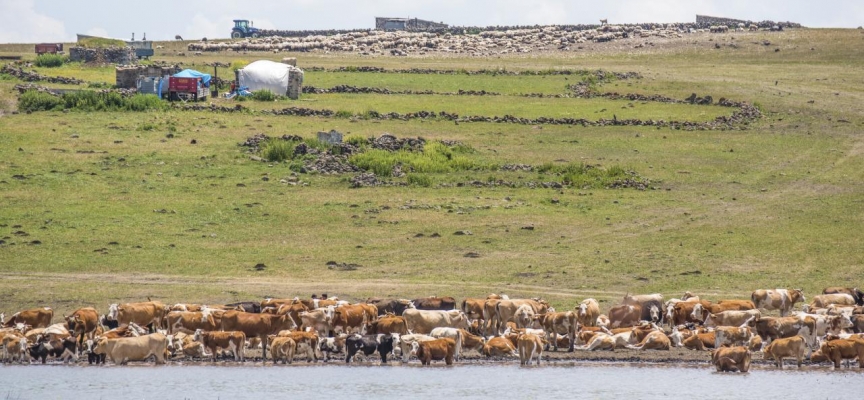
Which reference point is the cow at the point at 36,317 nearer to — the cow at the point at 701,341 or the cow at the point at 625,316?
the cow at the point at 625,316

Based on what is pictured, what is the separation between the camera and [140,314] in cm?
3338

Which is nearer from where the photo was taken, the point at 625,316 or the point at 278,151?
the point at 625,316

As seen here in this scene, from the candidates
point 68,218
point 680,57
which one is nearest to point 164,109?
point 68,218

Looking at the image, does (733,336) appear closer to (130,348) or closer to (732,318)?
(732,318)

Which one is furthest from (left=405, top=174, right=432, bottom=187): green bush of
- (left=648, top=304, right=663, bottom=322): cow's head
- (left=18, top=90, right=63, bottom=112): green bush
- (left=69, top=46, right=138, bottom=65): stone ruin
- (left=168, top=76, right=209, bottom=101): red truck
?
(left=69, top=46, right=138, bottom=65): stone ruin

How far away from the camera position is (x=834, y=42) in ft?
390

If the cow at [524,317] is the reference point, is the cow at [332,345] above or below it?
below

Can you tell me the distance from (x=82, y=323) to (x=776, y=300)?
17.1m

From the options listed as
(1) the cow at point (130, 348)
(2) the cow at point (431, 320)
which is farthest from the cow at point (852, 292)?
(1) the cow at point (130, 348)

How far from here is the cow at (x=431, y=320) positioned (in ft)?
109

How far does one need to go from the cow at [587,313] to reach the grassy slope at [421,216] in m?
3.26

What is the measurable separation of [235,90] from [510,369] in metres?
54.8

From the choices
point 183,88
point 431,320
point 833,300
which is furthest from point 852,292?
point 183,88

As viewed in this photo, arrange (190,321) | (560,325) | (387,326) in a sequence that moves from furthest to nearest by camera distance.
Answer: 1. (190,321)
2. (387,326)
3. (560,325)
